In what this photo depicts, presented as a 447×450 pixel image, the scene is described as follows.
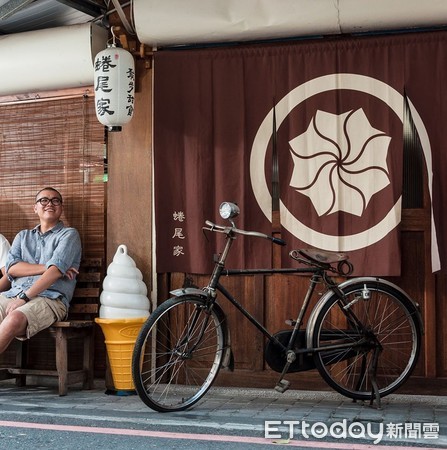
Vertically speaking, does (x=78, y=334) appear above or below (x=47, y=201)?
below

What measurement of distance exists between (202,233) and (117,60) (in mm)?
1989

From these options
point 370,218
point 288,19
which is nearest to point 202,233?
point 370,218

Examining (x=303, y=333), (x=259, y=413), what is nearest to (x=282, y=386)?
(x=259, y=413)

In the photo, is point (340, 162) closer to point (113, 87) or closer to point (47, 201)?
point (113, 87)

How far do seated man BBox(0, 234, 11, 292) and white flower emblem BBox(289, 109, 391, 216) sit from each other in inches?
131

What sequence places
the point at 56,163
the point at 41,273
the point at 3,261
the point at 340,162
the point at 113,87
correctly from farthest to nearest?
1. the point at 56,163
2. the point at 3,261
3. the point at 41,273
4. the point at 113,87
5. the point at 340,162

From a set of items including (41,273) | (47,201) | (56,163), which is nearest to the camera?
(41,273)

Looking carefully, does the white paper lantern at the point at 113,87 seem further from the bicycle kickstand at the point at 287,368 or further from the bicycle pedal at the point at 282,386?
the bicycle pedal at the point at 282,386

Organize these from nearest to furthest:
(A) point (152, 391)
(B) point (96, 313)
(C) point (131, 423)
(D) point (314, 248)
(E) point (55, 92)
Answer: (C) point (131, 423) < (A) point (152, 391) < (D) point (314, 248) < (B) point (96, 313) < (E) point (55, 92)

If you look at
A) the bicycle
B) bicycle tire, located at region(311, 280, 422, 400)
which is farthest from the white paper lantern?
bicycle tire, located at region(311, 280, 422, 400)

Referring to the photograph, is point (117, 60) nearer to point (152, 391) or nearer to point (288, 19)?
point (288, 19)

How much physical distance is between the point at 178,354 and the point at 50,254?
2.15 metres

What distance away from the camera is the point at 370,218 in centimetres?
740

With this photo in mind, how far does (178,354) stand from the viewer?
661 cm
